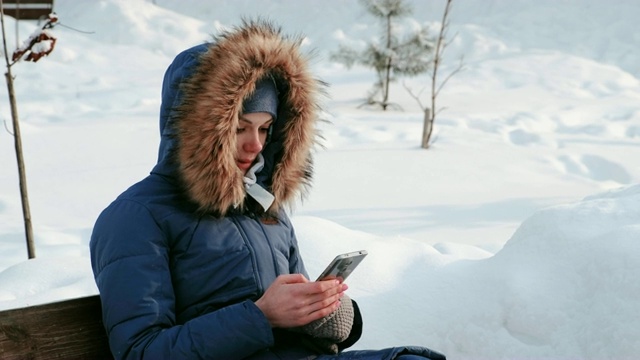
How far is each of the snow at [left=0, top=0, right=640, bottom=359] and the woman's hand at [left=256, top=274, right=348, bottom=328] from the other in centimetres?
61

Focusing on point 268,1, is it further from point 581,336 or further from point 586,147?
point 581,336

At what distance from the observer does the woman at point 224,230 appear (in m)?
1.59

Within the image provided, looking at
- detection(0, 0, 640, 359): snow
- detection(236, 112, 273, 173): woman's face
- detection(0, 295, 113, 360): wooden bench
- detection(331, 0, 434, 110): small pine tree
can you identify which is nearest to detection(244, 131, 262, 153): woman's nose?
detection(236, 112, 273, 173): woman's face

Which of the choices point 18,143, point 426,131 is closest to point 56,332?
Answer: point 18,143

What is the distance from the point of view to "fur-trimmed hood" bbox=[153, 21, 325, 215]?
1729mm

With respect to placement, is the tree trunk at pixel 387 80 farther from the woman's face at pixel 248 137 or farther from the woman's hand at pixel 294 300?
the woman's hand at pixel 294 300

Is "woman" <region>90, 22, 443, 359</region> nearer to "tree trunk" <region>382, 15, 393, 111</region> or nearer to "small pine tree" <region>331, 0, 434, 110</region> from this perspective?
"tree trunk" <region>382, 15, 393, 111</region>

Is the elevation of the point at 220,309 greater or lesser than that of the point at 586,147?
greater

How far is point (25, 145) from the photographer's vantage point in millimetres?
8938

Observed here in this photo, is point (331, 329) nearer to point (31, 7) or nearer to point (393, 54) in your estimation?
point (393, 54)

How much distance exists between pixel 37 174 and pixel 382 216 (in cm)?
332

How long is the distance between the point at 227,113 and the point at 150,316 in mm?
443

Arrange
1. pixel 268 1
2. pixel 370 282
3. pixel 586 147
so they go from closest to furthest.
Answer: pixel 370 282 < pixel 586 147 < pixel 268 1

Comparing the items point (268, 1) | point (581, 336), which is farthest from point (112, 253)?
point (268, 1)
